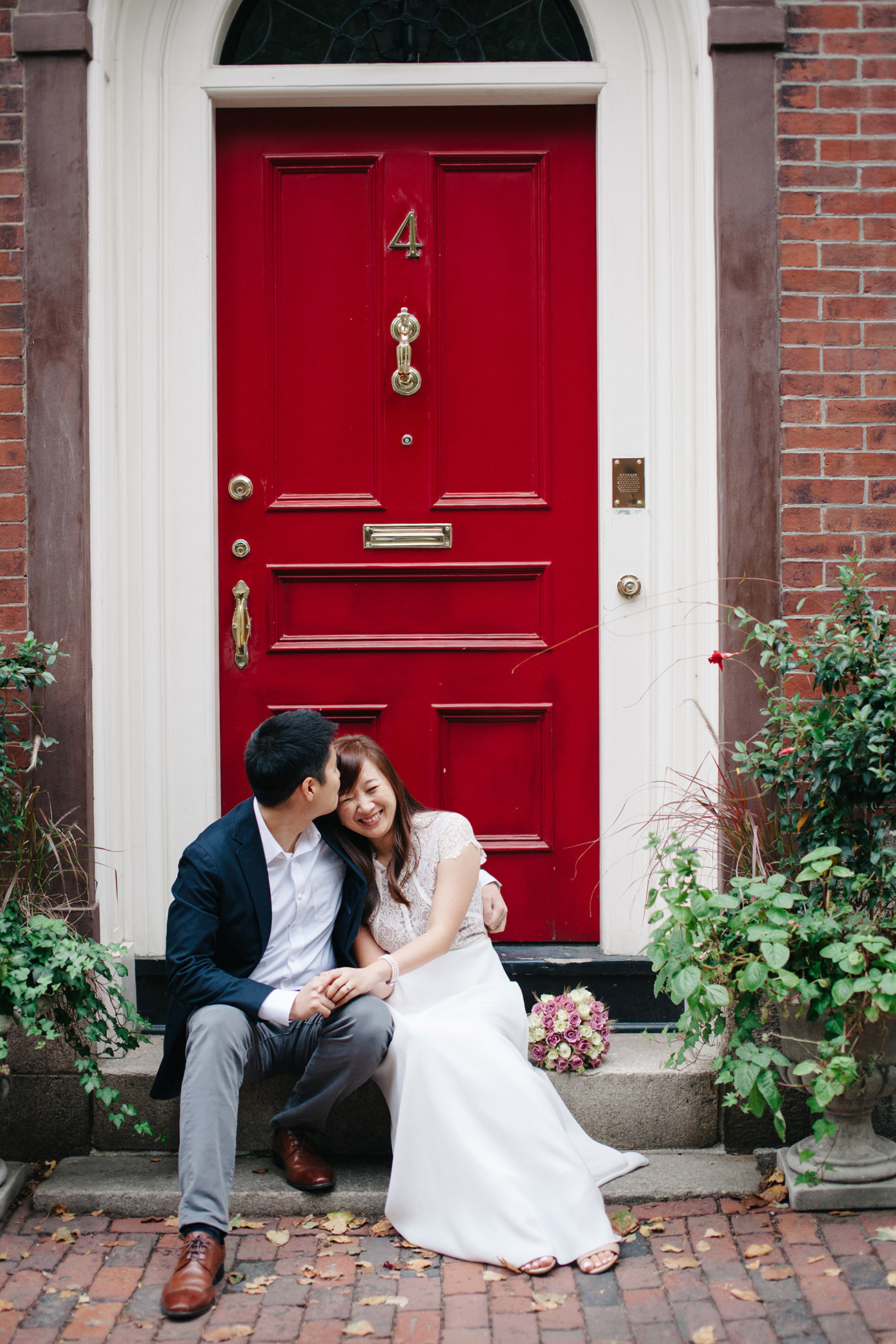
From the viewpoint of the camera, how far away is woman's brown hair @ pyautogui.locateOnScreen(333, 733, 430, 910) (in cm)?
298

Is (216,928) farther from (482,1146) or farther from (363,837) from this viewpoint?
(482,1146)

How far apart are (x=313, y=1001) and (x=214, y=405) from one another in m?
1.82

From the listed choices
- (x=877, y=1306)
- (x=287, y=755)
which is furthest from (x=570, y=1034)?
(x=287, y=755)

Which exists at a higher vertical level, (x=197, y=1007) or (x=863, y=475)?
(x=863, y=475)

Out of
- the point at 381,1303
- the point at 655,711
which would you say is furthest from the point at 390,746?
the point at 381,1303

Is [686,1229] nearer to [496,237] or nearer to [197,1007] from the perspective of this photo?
[197,1007]

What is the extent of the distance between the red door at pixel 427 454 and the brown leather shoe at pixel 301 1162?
1.00 metres

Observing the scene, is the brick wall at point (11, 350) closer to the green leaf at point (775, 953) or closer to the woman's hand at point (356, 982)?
the woman's hand at point (356, 982)

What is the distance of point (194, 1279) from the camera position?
2449mm

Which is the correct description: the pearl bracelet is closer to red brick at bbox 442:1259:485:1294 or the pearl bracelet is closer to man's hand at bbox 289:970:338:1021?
man's hand at bbox 289:970:338:1021

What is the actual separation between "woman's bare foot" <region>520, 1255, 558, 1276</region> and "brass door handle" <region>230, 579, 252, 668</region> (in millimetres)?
1880

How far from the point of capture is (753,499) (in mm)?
3211

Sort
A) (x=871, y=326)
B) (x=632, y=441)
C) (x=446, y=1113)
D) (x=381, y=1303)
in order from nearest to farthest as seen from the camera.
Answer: (x=381, y=1303) < (x=446, y=1113) < (x=871, y=326) < (x=632, y=441)

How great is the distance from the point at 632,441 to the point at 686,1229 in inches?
85.7
